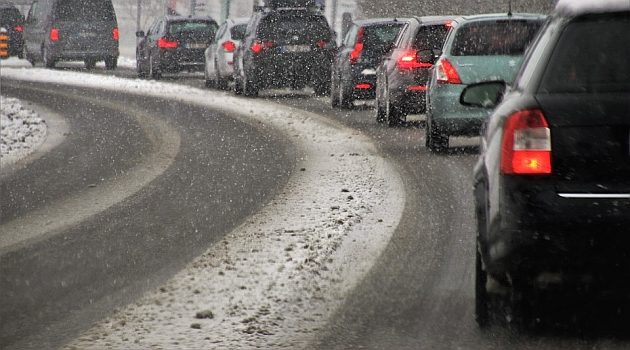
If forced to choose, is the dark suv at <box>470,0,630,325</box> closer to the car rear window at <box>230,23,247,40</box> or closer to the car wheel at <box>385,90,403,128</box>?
the car wheel at <box>385,90,403,128</box>

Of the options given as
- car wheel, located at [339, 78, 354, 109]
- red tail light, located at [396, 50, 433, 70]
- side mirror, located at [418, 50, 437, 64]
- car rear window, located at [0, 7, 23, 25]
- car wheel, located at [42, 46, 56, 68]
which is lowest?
car wheel, located at [42, 46, 56, 68]

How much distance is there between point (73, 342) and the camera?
6.25m

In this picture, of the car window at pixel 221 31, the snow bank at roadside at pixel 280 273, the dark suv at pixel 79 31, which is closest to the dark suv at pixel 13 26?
the dark suv at pixel 79 31

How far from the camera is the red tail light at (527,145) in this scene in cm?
589

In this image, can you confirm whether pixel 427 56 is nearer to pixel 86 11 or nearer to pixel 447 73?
pixel 447 73

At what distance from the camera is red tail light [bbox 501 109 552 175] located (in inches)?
232

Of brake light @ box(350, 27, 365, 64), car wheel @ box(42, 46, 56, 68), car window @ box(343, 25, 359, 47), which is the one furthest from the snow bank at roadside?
car wheel @ box(42, 46, 56, 68)

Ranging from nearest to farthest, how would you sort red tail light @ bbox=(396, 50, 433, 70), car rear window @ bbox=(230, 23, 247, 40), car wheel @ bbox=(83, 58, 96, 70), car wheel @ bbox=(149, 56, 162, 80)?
1. red tail light @ bbox=(396, 50, 433, 70)
2. car rear window @ bbox=(230, 23, 247, 40)
3. car wheel @ bbox=(149, 56, 162, 80)
4. car wheel @ bbox=(83, 58, 96, 70)

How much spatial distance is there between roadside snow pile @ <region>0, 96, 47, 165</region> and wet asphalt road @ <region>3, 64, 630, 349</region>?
258 inches

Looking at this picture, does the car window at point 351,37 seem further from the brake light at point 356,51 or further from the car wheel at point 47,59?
the car wheel at point 47,59

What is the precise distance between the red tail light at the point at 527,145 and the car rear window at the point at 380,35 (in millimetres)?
17707

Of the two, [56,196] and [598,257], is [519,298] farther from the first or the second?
[56,196]

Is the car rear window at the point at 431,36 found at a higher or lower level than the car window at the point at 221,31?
higher

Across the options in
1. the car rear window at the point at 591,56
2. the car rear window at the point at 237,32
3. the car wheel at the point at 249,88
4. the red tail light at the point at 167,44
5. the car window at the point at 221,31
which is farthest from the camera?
the red tail light at the point at 167,44
